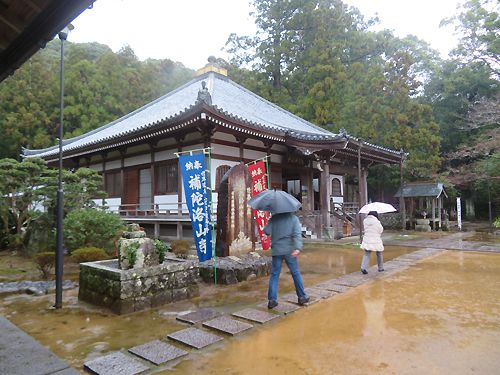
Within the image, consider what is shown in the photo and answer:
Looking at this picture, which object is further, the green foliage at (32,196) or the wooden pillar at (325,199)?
the wooden pillar at (325,199)

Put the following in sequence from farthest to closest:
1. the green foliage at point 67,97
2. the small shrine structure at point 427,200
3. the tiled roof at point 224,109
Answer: the green foliage at point 67,97 → the small shrine structure at point 427,200 → the tiled roof at point 224,109

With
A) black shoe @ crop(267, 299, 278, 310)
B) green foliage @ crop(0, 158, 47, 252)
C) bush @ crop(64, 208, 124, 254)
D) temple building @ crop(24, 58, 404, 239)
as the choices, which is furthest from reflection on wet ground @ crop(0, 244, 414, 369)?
green foliage @ crop(0, 158, 47, 252)

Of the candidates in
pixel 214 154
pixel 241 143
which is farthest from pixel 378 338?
pixel 241 143

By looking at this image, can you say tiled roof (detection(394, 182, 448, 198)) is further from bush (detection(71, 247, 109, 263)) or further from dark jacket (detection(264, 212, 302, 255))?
bush (detection(71, 247, 109, 263))

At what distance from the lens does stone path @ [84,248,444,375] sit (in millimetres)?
3027

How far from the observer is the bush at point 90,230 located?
8531 mm

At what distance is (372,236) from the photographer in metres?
7.05

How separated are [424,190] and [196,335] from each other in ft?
56.8

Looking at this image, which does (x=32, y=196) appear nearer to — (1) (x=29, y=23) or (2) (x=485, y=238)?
(1) (x=29, y=23)

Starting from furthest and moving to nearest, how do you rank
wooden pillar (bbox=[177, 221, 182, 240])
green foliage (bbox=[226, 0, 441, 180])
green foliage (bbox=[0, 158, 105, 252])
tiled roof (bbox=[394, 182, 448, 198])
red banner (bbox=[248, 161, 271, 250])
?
green foliage (bbox=[226, 0, 441, 180]) < tiled roof (bbox=[394, 182, 448, 198]) < wooden pillar (bbox=[177, 221, 182, 240]) < green foliage (bbox=[0, 158, 105, 252]) < red banner (bbox=[248, 161, 271, 250])

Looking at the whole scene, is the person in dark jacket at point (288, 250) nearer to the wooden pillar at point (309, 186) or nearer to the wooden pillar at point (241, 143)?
the wooden pillar at point (241, 143)

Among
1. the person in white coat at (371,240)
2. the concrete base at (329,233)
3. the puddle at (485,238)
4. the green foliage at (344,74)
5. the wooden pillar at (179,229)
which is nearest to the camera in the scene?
the person in white coat at (371,240)

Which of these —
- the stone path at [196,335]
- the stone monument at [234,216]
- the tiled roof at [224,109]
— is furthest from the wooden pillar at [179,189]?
the stone path at [196,335]

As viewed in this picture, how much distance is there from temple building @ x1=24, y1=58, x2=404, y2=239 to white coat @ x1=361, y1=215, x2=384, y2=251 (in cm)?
499
